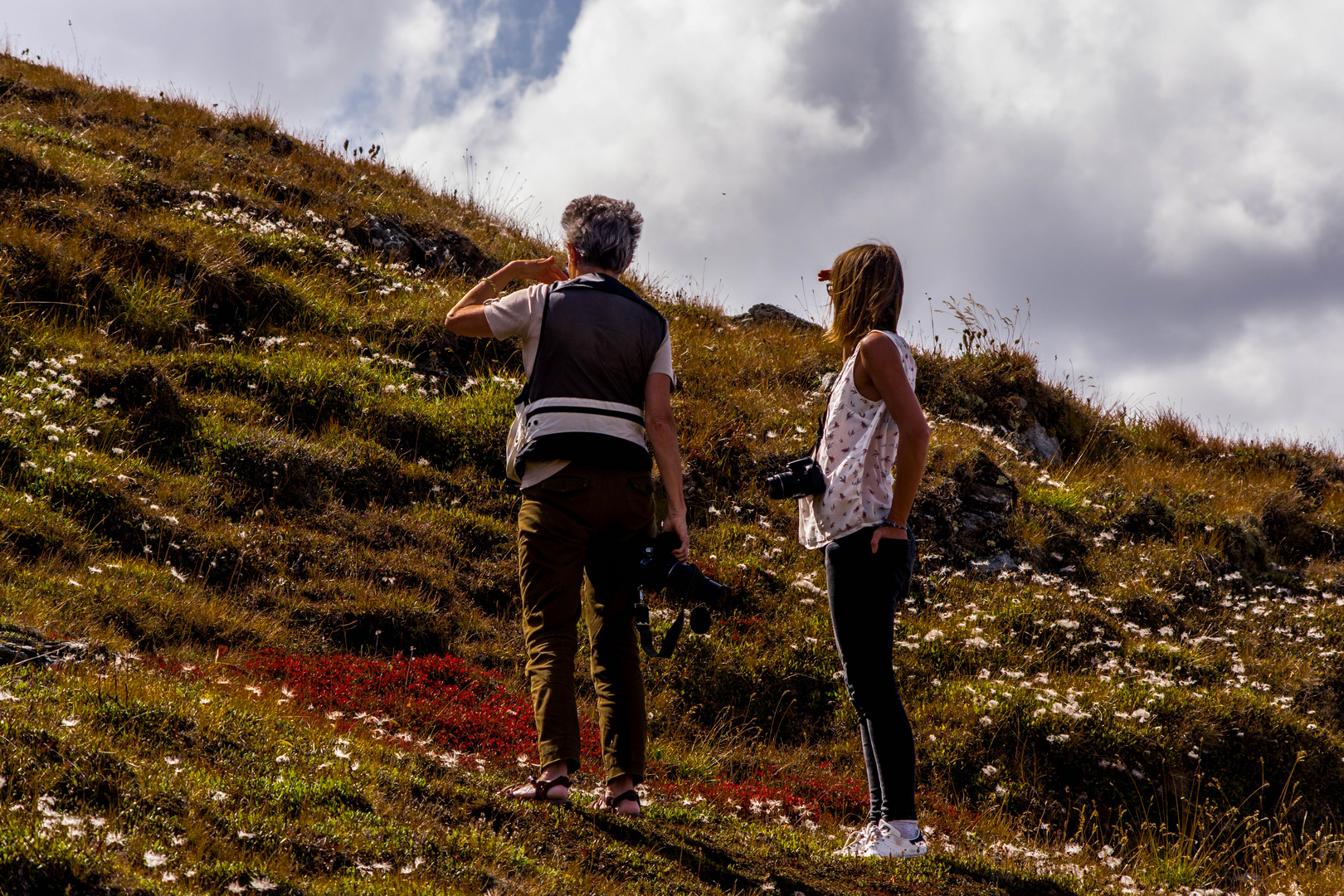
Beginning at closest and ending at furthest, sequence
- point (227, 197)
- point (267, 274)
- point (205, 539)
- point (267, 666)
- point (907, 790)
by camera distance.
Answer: point (907, 790), point (267, 666), point (205, 539), point (267, 274), point (227, 197)

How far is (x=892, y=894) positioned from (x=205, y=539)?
574cm

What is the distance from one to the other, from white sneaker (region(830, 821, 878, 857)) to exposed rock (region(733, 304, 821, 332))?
12123 millimetres

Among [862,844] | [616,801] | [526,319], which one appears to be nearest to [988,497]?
[862,844]

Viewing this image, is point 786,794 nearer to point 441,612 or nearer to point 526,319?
point 441,612

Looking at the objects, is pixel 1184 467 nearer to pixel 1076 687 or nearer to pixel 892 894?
pixel 1076 687

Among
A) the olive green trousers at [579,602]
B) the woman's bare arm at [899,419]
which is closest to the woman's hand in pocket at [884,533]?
the woman's bare arm at [899,419]

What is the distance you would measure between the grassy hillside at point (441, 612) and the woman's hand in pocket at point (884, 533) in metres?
1.50

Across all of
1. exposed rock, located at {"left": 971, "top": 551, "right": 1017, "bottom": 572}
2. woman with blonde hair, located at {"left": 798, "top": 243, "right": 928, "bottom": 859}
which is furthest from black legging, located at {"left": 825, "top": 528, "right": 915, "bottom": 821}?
exposed rock, located at {"left": 971, "top": 551, "right": 1017, "bottom": 572}

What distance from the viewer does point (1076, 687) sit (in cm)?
797

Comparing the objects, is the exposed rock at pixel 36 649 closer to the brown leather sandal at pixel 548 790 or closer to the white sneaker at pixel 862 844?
the brown leather sandal at pixel 548 790

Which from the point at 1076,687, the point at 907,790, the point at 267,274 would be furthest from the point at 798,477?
the point at 267,274

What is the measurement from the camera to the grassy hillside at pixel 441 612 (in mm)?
3717

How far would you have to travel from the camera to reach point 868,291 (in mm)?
4410

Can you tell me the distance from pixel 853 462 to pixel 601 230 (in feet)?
5.22
